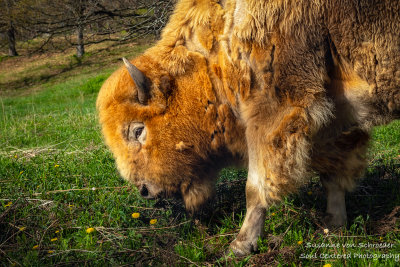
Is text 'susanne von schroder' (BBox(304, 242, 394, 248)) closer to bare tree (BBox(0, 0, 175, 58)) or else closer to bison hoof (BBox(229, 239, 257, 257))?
bison hoof (BBox(229, 239, 257, 257))

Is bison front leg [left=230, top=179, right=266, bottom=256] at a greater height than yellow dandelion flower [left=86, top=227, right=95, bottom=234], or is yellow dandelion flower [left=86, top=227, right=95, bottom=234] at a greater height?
bison front leg [left=230, top=179, right=266, bottom=256]

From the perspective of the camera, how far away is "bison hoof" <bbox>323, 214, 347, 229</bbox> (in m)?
3.45

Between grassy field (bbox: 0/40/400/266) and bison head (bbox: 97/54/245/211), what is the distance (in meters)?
0.39

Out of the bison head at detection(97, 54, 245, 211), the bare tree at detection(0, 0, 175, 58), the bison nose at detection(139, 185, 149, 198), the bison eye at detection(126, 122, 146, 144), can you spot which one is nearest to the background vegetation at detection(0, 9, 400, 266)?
the bison nose at detection(139, 185, 149, 198)

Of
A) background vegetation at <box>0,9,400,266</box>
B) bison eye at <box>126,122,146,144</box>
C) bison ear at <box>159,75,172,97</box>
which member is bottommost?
background vegetation at <box>0,9,400,266</box>

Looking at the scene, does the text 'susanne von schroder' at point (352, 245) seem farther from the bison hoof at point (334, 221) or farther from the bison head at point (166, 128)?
the bison head at point (166, 128)

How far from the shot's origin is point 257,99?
2850 millimetres

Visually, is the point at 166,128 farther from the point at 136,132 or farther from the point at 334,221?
the point at 334,221

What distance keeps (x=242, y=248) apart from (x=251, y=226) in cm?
18

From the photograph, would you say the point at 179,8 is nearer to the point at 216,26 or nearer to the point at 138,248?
the point at 216,26

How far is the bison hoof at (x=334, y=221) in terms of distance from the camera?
3.45m

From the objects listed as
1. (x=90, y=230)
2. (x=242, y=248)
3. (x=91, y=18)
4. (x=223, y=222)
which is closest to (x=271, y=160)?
(x=242, y=248)

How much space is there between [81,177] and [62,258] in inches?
74.9

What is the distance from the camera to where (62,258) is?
289 cm
